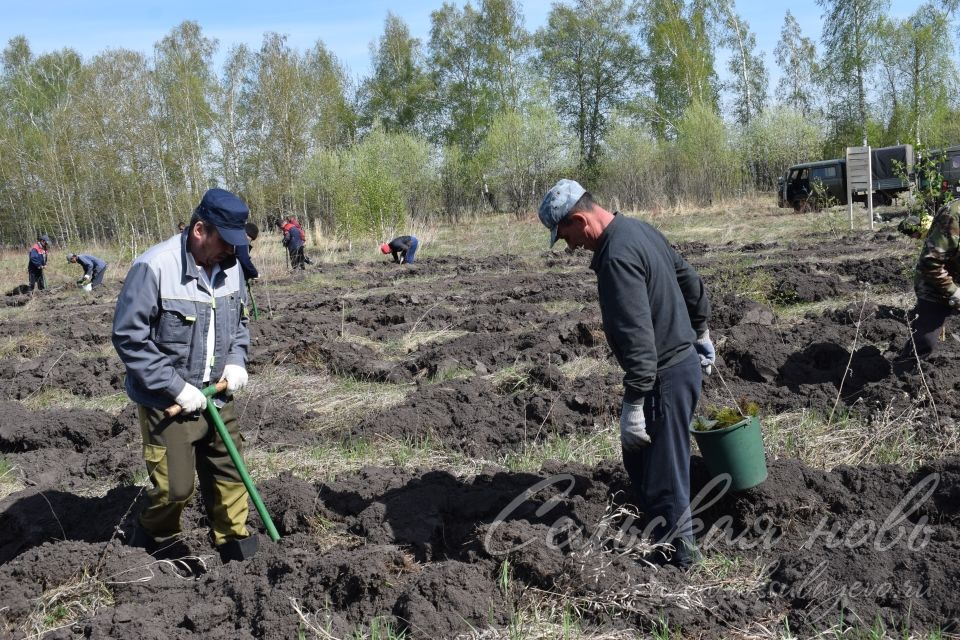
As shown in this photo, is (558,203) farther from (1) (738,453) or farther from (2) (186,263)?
(2) (186,263)

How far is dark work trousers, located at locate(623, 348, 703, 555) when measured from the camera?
11.5ft

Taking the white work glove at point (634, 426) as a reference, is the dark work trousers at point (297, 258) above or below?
above

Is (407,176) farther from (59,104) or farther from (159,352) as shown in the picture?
(159,352)

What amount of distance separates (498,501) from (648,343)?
1.51 m

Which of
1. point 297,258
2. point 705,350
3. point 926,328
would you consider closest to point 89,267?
point 297,258

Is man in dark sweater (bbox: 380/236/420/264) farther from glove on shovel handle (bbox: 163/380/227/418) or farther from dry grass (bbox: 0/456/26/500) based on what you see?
glove on shovel handle (bbox: 163/380/227/418)

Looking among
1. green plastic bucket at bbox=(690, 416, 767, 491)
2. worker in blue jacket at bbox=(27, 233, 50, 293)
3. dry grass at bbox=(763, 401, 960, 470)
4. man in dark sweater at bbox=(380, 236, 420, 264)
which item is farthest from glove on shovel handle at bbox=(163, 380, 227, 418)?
worker in blue jacket at bbox=(27, 233, 50, 293)

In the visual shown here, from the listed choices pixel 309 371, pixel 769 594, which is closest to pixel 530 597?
pixel 769 594

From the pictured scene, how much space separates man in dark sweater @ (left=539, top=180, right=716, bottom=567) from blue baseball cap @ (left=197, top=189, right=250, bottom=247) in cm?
140

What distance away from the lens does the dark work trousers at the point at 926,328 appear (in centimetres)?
589

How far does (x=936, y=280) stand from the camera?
221 inches

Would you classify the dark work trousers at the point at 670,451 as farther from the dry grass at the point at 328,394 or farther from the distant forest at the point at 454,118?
the distant forest at the point at 454,118

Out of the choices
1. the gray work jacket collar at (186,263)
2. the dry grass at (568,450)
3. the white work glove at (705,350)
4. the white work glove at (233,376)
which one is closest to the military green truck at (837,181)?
the dry grass at (568,450)

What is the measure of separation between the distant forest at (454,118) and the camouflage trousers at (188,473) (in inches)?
971
